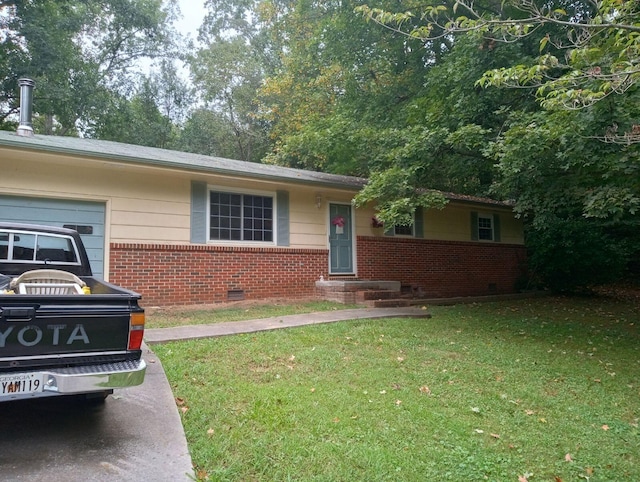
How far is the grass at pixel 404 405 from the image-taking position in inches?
119

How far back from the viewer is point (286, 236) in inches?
408

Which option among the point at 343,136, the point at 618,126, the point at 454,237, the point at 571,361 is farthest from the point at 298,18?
the point at 571,361

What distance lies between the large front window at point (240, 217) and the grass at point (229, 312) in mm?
1565

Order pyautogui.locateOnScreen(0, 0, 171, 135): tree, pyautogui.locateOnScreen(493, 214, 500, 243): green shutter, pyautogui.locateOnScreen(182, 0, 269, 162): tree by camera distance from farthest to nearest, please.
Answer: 1. pyautogui.locateOnScreen(182, 0, 269, 162): tree
2. pyautogui.locateOnScreen(0, 0, 171, 135): tree
3. pyautogui.locateOnScreen(493, 214, 500, 243): green shutter

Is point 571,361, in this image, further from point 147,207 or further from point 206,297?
point 147,207

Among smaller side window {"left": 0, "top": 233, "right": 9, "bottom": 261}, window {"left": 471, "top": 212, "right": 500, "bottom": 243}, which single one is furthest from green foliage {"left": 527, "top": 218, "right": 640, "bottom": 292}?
smaller side window {"left": 0, "top": 233, "right": 9, "bottom": 261}

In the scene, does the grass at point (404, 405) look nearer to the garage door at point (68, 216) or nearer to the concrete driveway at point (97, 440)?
the concrete driveway at point (97, 440)

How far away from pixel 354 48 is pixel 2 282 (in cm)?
1169

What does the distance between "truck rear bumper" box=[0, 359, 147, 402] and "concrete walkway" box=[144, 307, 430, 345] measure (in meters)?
2.82

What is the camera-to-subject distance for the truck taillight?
3186 millimetres

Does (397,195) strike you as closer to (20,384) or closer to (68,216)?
(68,216)

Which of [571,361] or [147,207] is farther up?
[147,207]

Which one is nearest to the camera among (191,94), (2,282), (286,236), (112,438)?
(112,438)

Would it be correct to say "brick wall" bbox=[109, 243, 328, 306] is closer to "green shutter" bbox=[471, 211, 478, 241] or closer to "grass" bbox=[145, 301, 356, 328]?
"grass" bbox=[145, 301, 356, 328]
